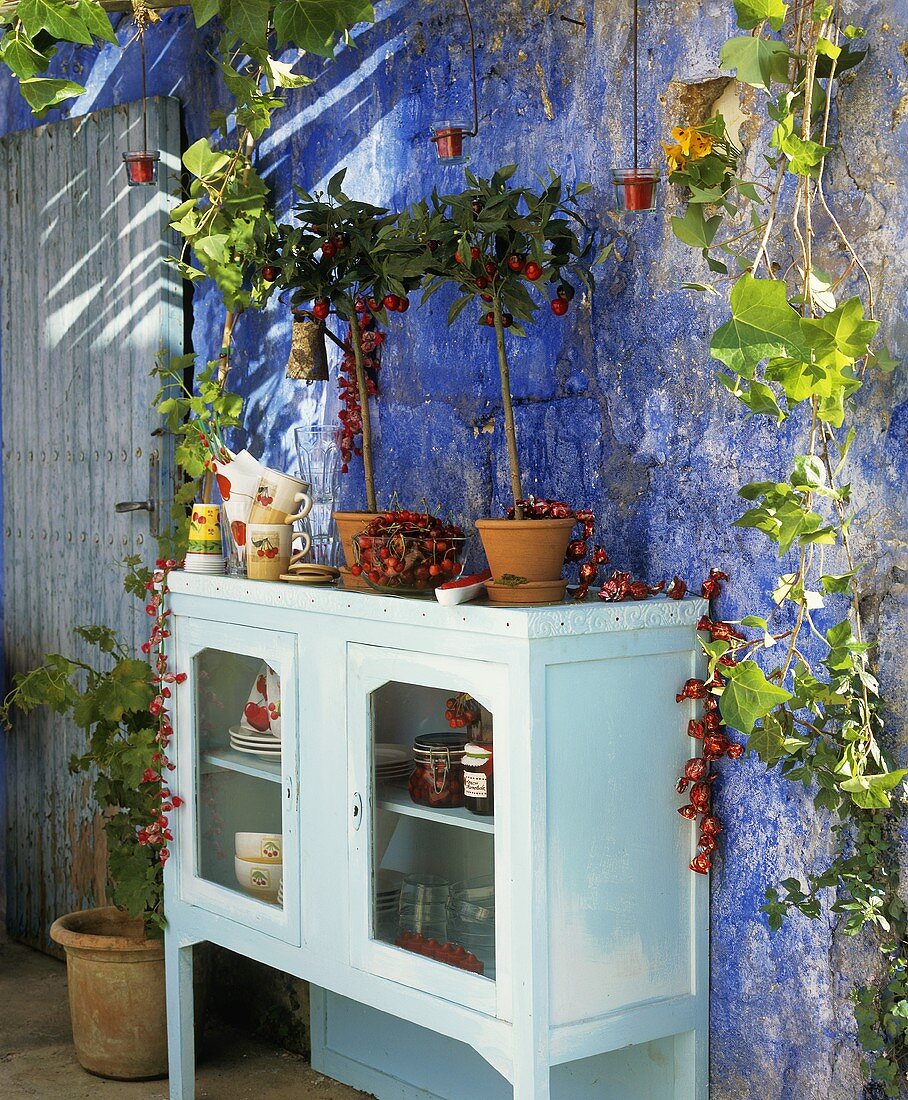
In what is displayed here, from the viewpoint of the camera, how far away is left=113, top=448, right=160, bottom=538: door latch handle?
393cm

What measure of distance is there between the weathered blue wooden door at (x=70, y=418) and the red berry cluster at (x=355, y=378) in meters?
0.78

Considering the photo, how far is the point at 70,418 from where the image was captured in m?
4.25

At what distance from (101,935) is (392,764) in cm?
138

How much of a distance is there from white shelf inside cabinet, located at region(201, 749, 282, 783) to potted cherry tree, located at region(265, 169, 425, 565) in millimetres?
491

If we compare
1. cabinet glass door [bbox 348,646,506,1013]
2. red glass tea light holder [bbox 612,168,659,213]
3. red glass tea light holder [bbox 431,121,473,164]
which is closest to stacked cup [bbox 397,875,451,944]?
cabinet glass door [bbox 348,646,506,1013]

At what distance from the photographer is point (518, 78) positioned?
9.43 feet

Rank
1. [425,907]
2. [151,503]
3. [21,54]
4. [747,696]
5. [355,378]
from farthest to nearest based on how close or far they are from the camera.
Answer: [151,503] < [355,378] < [425,907] < [21,54] < [747,696]

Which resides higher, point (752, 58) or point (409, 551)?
point (752, 58)

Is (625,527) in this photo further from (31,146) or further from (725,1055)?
(31,146)

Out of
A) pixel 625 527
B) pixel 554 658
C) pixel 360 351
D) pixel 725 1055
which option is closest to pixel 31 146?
pixel 360 351

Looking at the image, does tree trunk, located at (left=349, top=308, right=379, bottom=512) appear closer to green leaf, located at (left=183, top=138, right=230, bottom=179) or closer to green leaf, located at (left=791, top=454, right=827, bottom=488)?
green leaf, located at (left=183, top=138, right=230, bottom=179)

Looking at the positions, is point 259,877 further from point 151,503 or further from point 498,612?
point 151,503

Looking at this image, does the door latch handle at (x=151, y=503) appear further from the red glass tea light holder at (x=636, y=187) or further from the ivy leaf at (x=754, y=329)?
the ivy leaf at (x=754, y=329)

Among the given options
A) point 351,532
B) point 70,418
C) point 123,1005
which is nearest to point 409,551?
point 351,532
